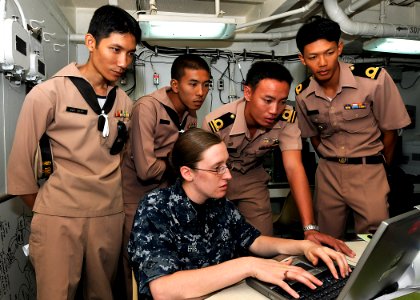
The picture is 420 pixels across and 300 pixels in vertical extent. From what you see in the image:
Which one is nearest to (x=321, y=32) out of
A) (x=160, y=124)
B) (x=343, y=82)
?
(x=343, y=82)

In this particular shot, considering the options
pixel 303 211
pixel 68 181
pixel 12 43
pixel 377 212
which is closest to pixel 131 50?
pixel 12 43

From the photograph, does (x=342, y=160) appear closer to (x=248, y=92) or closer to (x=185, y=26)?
(x=248, y=92)

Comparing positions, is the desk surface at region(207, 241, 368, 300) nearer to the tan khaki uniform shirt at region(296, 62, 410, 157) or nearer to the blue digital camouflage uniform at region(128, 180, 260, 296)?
the blue digital camouflage uniform at region(128, 180, 260, 296)

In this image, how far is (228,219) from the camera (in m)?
1.37

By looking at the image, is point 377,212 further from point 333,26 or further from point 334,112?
point 333,26

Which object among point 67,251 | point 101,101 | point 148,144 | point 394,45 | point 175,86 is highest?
point 394,45

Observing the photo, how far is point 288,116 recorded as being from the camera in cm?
200

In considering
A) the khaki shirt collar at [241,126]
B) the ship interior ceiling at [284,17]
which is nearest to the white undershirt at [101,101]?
the khaki shirt collar at [241,126]

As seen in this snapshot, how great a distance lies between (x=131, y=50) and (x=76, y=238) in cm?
90

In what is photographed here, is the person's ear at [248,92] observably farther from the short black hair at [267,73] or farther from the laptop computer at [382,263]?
the laptop computer at [382,263]

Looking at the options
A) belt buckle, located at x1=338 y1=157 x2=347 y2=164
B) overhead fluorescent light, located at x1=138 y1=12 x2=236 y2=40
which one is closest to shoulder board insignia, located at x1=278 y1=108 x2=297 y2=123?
belt buckle, located at x1=338 y1=157 x2=347 y2=164

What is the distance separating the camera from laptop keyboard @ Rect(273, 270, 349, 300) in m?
0.88

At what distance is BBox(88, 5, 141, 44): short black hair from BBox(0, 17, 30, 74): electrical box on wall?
319 mm

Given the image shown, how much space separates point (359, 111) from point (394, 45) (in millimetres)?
1527
